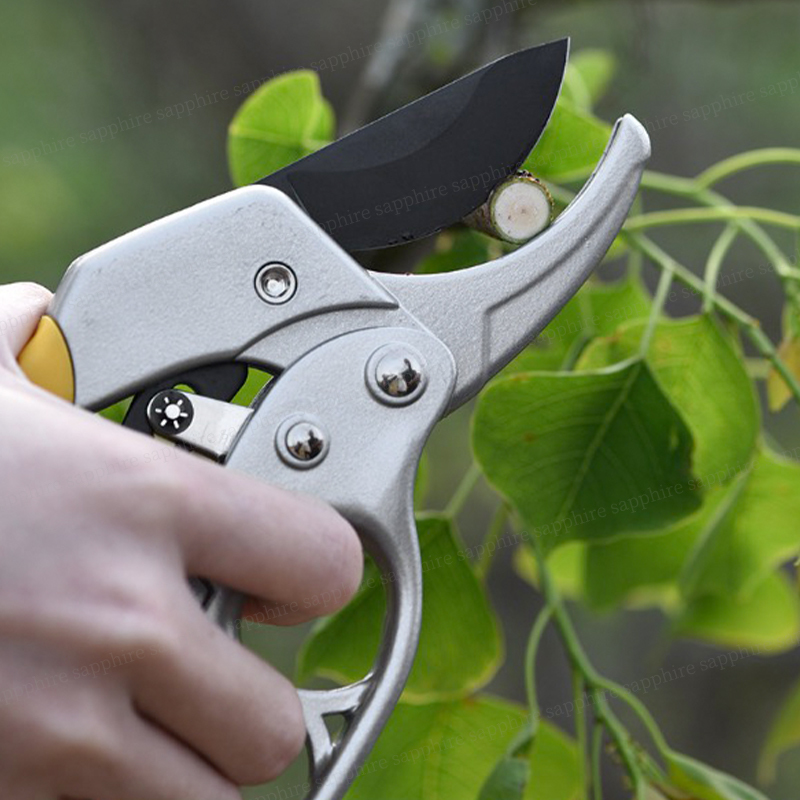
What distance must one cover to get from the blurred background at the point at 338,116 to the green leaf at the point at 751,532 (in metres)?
0.85

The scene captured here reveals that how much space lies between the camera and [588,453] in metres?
0.50

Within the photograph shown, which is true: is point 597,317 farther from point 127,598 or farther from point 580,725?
point 127,598

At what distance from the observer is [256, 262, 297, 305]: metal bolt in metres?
0.38

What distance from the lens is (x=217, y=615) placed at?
35cm

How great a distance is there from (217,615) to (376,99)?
410 mm

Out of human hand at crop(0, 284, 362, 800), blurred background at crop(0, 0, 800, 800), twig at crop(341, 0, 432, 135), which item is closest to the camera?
human hand at crop(0, 284, 362, 800)

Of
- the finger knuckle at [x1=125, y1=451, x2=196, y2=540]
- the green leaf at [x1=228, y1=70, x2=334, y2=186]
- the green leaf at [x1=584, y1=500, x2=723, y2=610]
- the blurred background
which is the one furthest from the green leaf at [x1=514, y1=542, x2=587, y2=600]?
the blurred background

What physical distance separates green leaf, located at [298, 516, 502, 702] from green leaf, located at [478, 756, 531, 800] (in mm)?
67

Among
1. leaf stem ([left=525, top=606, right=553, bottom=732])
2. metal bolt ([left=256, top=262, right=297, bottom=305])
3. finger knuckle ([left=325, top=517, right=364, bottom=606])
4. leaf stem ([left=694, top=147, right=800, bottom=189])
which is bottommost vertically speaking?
leaf stem ([left=525, top=606, right=553, bottom=732])

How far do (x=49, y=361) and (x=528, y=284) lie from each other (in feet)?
0.47

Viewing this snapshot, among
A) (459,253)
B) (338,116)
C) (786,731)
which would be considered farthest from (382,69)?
(338,116)

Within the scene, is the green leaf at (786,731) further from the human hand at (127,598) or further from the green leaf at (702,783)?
the human hand at (127,598)

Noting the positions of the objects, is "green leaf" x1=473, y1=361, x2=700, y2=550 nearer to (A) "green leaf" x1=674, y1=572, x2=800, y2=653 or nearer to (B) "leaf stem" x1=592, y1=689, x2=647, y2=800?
(B) "leaf stem" x1=592, y1=689, x2=647, y2=800

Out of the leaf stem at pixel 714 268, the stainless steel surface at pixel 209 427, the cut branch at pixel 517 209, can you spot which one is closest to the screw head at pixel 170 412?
the stainless steel surface at pixel 209 427
